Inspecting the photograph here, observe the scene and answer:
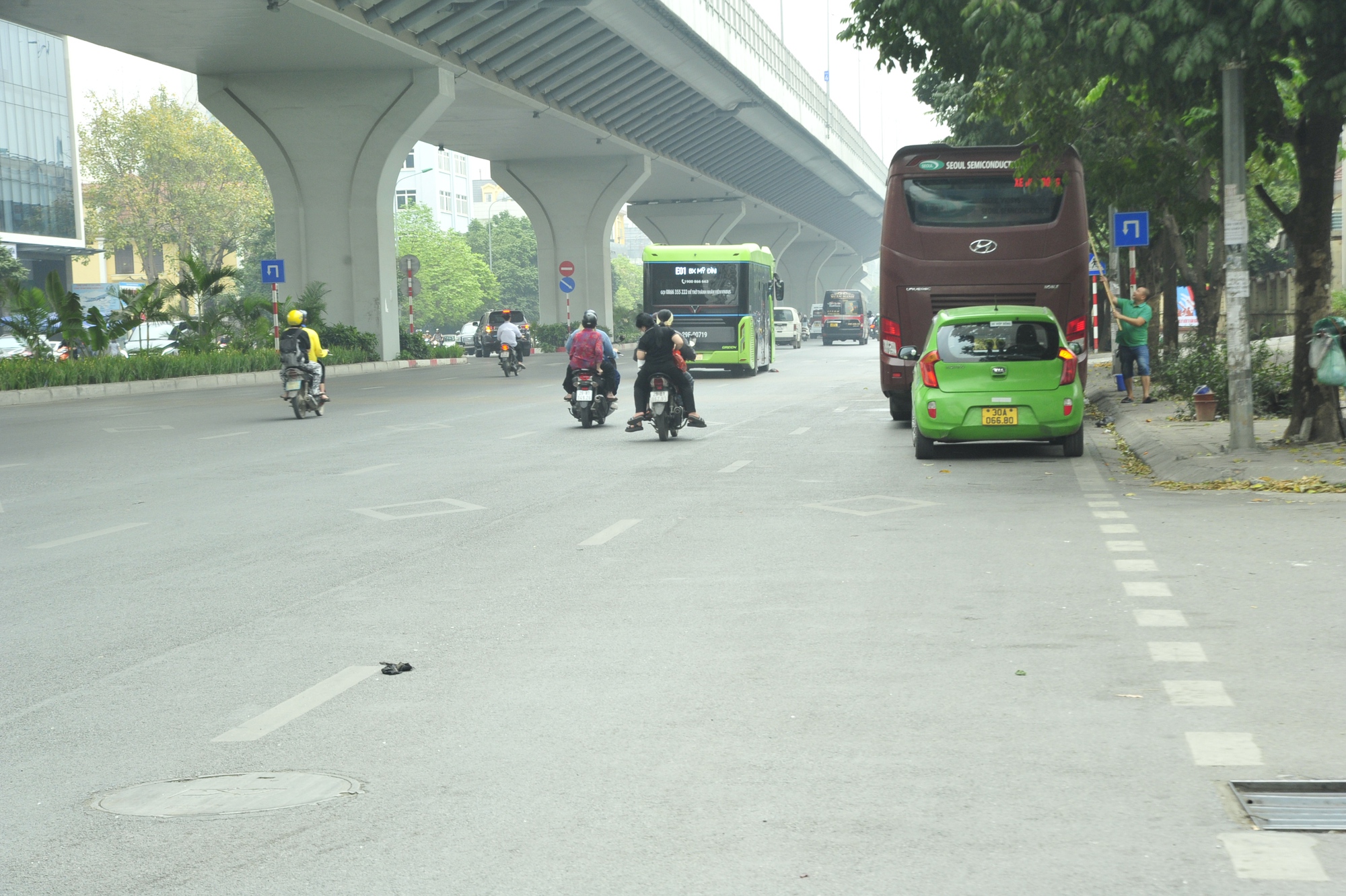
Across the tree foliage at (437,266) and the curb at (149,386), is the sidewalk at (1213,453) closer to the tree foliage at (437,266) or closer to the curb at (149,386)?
the curb at (149,386)

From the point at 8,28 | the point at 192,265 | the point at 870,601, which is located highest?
the point at 8,28

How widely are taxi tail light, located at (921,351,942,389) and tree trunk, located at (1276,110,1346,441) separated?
11.3 ft

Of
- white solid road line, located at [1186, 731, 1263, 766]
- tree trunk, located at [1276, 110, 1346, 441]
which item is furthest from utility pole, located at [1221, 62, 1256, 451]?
white solid road line, located at [1186, 731, 1263, 766]

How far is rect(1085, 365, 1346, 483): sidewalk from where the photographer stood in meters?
14.0

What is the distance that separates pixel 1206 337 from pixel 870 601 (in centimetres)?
1965

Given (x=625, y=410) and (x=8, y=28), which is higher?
(x=8, y=28)

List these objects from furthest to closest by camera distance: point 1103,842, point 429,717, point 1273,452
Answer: point 1273,452, point 429,717, point 1103,842

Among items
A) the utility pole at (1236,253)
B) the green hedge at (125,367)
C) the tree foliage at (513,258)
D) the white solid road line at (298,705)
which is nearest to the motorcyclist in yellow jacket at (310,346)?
the green hedge at (125,367)

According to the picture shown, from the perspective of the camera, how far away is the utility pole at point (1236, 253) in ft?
48.9

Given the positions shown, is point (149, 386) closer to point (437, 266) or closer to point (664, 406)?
point (664, 406)

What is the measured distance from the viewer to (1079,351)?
20.1 m

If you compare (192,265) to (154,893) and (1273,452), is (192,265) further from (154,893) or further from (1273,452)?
(154,893)

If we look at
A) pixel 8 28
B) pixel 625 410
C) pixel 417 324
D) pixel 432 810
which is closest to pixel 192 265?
pixel 625 410

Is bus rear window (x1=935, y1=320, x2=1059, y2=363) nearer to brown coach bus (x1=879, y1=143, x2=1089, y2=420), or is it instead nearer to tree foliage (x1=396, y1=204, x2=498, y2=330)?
brown coach bus (x1=879, y1=143, x2=1089, y2=420)
